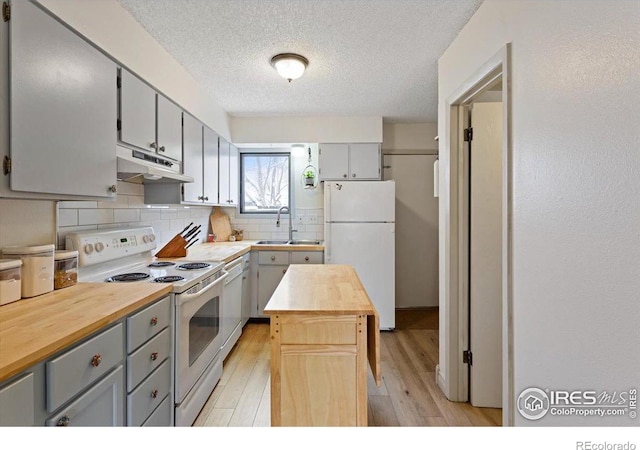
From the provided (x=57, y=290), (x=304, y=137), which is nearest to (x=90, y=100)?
(x=57, y=290)

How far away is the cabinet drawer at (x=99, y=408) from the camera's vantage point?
101cm

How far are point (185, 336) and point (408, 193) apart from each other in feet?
10.9

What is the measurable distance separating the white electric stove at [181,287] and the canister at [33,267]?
12.7 inches

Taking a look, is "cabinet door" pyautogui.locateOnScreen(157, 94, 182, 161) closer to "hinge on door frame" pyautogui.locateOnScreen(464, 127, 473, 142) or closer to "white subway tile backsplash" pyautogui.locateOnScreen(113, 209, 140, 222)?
"white subway tile backsplash" pyautogui.locateOnScreen(113, 209, 140, 222)

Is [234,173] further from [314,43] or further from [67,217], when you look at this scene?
[67,217]

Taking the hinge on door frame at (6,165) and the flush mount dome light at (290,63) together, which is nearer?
the hinge on door frame at (6,165)

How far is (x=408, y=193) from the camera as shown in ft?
13.9

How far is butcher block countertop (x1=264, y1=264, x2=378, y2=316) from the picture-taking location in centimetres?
147

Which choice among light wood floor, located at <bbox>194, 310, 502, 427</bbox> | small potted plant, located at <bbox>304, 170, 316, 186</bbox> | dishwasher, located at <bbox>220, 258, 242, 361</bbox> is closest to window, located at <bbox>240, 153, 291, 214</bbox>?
small potted plant, located at <bbox>304, 170, 316, 186</bbox>

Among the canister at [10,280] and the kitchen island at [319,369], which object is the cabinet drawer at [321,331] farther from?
the canister at [10,280]

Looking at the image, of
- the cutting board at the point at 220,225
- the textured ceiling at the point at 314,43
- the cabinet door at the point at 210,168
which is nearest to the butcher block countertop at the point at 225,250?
the cutting board at the point at 220,225

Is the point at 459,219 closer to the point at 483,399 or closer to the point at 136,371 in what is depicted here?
the point at 483,399

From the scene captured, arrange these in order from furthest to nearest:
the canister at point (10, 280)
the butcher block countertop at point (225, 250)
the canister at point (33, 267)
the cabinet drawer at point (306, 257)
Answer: the cabinet drawer at point (306, 257) → the butcher block countertop at point (225, 250) → the canister at point (33, 267) → the canister at point (10, 280)

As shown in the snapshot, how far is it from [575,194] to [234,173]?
355 centimetres
